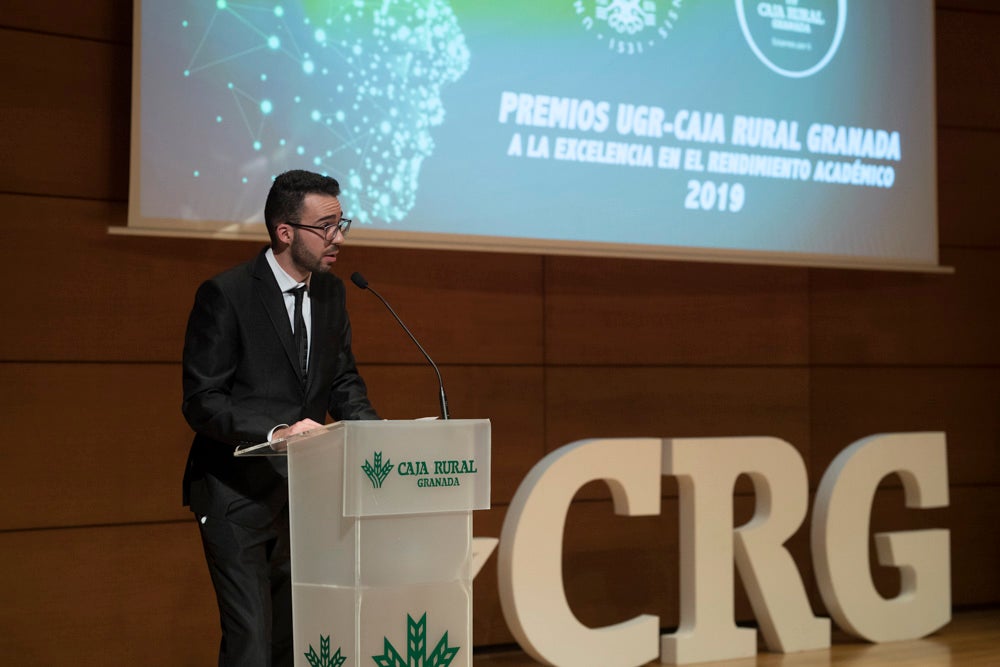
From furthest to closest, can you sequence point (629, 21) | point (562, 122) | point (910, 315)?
1. point (910, 315)
2. point (629, 21)
3. point (562, 122)

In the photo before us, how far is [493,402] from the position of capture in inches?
192

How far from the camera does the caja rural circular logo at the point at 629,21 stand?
478cm

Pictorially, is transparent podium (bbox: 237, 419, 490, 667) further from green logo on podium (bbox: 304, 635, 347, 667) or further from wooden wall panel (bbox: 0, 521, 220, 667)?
wooden wall panel (bbox: 0, 521, 220, 667)

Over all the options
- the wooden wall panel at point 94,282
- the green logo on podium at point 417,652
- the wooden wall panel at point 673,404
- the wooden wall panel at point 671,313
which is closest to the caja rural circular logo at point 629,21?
the wooden wall panel at point 671,313

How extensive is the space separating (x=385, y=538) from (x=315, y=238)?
803 mm

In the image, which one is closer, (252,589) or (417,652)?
(417,652)

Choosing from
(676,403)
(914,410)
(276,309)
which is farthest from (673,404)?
(276,309)

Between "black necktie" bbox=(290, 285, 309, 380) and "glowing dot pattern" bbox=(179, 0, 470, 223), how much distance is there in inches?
50.0

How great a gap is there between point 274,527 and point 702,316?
2.78 m

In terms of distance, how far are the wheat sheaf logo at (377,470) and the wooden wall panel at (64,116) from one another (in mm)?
2157

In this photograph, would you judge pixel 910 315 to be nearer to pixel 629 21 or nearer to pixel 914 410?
pixel 914 410

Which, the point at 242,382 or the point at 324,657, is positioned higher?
the point at 242,382

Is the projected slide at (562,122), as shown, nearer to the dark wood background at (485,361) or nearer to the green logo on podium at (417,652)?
the dark wood background at (485,361)

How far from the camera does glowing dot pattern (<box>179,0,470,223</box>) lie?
4141 millimetres
